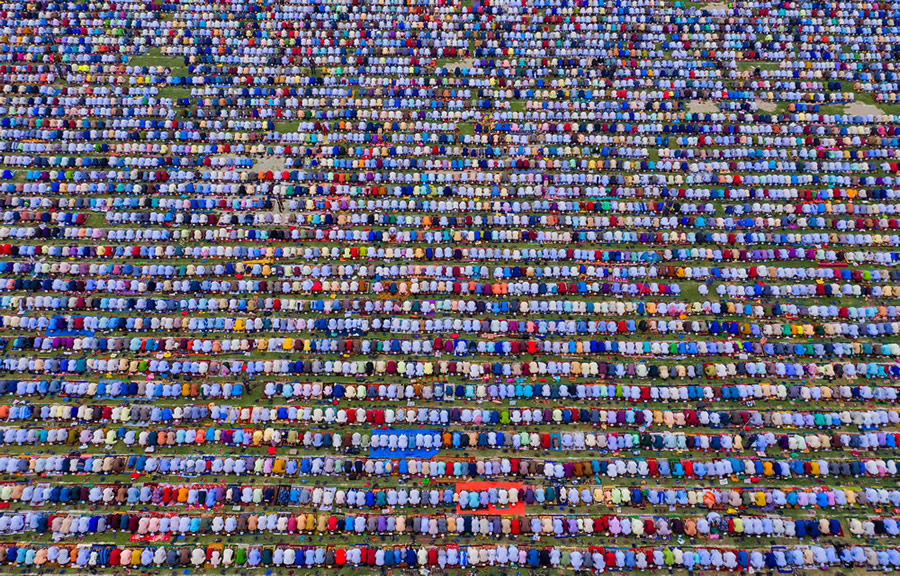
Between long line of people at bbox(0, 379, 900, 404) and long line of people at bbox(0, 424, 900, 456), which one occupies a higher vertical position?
long line of people at bbox(0, 379, 900, 404)

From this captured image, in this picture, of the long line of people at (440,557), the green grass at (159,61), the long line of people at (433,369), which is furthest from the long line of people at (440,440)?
the green grass at (159,61)

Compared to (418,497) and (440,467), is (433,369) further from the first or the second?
(418,497)

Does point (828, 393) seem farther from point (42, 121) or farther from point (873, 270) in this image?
point (42, 121)

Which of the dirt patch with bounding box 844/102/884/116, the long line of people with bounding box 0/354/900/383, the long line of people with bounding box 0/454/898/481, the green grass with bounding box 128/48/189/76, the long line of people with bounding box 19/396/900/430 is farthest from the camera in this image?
the green grass with bounding box 128/48/189/76

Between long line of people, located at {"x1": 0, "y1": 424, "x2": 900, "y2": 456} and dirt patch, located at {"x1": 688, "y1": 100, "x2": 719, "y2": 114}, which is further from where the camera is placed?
dirt patch, located at {"x1": 688, "y1": 100, "x2": 719, "y2": 114}

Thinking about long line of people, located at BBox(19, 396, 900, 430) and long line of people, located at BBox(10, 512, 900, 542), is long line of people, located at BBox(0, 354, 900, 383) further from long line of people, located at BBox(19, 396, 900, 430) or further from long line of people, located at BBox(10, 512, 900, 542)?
long line of people, located at BBox(10, 512, 900, 542)

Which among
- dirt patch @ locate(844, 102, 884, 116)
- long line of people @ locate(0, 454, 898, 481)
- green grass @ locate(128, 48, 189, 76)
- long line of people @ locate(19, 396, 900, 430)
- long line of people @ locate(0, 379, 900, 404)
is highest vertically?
green grass @ locate(128, 48, 189, 76)

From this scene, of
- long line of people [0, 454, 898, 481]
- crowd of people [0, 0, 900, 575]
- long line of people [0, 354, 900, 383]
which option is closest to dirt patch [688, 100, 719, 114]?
crowd of people [0, 0, 900, 575]
